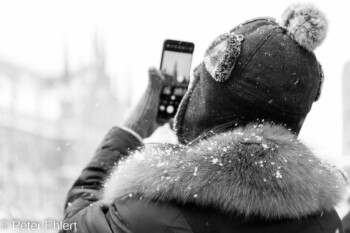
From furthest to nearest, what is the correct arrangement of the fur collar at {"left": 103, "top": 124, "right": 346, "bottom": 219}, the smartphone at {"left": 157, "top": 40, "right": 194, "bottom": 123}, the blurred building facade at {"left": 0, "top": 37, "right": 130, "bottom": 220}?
the blurred building facade at {"left": 0, "top": 37, "right": 130, "bottom": 220} < the smartphone at {"left": 157, "top": 40, "right": 194, "bottom": 123} < the fur collar at {"left": 103, "top": 124, "right": 346, "bottom": 219}

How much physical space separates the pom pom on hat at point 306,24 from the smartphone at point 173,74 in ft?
1.32

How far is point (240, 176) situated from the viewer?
2.75 ft

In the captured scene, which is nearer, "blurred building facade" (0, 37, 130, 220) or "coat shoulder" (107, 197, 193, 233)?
"coat shoulder" (107, 197, 193, 233)

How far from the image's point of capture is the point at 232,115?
0.94m

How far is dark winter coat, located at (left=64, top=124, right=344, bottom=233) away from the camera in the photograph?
83cm

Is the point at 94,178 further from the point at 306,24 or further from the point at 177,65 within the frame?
the point at 306,24

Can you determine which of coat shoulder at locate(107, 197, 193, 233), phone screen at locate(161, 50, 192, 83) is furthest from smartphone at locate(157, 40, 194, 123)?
coat shoulder at locate(107, 197, 193, 233)

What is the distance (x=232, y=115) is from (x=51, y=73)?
2593cm

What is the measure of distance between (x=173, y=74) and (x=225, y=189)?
1.90 feet

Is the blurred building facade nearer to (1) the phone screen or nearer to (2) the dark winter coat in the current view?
(1) the phone screen

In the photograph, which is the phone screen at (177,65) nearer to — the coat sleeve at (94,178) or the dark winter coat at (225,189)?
the coat sleeve at (94,178)

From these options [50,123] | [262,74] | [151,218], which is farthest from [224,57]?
[50,123]

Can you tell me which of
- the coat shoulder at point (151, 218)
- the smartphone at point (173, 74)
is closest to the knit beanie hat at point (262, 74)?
the coat shoulder at point (151, 218)

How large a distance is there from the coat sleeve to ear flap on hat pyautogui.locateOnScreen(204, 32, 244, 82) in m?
0.32
